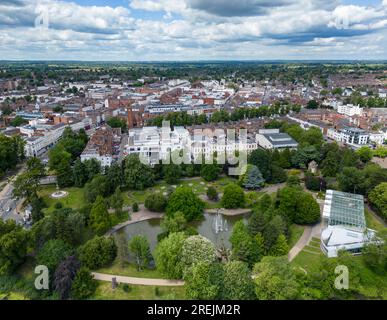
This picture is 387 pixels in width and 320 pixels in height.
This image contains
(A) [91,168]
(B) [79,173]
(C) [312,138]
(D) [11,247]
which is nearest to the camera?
(D) [11,247]

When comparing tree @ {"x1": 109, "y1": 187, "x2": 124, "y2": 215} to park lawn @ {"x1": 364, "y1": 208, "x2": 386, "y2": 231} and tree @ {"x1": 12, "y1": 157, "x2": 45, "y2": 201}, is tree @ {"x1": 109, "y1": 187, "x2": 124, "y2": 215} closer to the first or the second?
tree @ {"x1": 12, "y1": 157, "x2": 45, "y2": 201}

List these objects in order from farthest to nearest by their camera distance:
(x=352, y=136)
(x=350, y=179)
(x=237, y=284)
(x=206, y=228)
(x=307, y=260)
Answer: (x=352, y=136) < (x=350, y=179) < (x=206, y=228) < (x=307, y=260) < (x=237, y=284)

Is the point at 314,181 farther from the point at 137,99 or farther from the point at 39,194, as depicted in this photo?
the point at 137,99

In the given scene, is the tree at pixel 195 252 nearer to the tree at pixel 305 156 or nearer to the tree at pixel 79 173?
the tree at pixel 79 173

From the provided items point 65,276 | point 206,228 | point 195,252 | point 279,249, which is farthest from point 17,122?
point 279,249

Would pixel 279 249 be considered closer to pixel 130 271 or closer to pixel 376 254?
pixel 376 254

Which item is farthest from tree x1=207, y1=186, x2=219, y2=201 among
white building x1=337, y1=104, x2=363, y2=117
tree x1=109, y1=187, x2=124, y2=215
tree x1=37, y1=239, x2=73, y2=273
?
white building x1=337, y1=104, x2=363, y2=117
